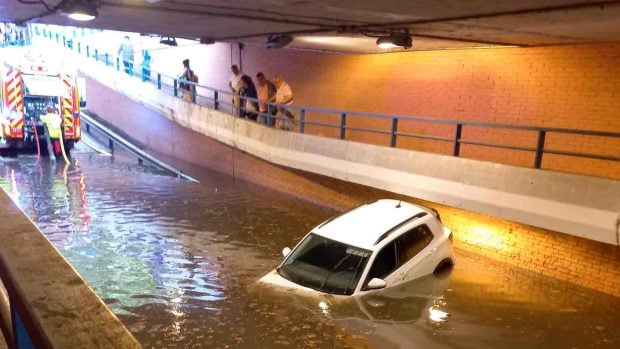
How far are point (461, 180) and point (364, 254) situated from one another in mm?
2764

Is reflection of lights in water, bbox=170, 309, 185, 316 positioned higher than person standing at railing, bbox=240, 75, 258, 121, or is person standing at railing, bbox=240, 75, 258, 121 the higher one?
person standing at railing, bbox=240, 75, 258, 121

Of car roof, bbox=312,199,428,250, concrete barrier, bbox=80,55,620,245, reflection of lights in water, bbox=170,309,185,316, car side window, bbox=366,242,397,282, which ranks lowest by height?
reflection of lights in water, bbox=170,309,185,316

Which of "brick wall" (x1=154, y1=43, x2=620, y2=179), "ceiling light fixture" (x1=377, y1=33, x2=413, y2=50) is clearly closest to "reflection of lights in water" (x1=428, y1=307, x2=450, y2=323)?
"brick wall" (x1=154, y1=43, x2=620, y2=179)

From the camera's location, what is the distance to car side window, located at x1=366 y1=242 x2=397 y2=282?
7.77 m

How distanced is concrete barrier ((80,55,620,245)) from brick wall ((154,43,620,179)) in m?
2.45

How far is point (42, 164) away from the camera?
59.4 ft

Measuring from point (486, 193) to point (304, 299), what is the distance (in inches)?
153

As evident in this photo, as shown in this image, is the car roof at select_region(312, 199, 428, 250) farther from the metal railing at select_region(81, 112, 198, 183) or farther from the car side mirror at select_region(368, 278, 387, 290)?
the metal railing at select_region(81, 112, 198, 183)

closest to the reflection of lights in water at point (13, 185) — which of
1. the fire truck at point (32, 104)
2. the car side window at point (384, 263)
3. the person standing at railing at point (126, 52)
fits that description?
the fire truck at point (32, 104)

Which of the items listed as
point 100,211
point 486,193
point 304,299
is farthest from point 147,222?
point 486,193

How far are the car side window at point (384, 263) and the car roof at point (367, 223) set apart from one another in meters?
0.22

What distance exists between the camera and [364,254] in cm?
779

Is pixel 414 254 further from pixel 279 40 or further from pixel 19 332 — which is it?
pixel 19 332

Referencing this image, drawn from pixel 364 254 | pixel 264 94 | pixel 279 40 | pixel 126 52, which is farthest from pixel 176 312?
pixel 126 52
